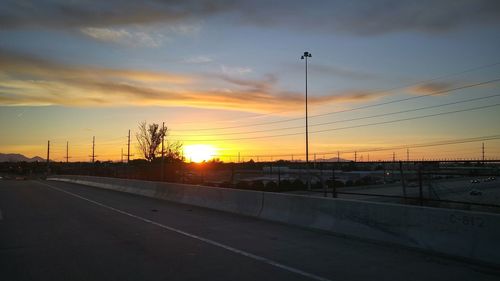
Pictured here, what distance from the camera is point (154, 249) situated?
958 centimetres

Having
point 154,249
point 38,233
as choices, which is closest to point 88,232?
point 38,233

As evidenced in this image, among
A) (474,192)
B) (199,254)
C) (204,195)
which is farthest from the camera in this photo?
(204,195)

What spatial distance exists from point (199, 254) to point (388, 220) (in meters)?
4.26

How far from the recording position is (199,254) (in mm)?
9055

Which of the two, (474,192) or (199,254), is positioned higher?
(474,192)

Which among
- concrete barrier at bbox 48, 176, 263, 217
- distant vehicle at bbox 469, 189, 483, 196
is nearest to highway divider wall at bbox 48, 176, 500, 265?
concrete barrier at bbox 48, 176, 263, 217

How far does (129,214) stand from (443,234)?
1088 cm

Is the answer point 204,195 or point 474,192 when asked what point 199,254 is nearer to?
point 204,195

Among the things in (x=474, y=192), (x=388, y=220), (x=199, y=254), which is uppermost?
(x=474, y=192)

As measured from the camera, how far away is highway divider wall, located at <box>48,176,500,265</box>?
8.38m

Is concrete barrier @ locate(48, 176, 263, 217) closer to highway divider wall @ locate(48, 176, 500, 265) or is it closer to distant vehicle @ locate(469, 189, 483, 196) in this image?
highway divider wall @ locate(48, 176, 500, 265)

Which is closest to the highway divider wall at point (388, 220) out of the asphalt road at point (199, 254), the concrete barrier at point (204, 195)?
the concrete barrier at point (204, 195)

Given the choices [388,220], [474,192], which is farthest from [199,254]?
[474,192]

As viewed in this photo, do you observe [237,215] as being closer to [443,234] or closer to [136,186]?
[443,234]
